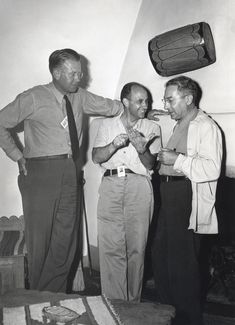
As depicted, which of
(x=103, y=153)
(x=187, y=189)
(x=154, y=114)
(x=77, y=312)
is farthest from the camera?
(x=154, y=114)

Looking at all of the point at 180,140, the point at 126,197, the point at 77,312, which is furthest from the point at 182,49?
the point at 77,312

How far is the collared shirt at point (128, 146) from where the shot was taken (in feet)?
9.80

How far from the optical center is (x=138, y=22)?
366cm

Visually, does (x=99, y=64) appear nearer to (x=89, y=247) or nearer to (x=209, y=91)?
(x=209, y=91)

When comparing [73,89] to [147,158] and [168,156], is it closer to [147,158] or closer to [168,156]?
[147,158]

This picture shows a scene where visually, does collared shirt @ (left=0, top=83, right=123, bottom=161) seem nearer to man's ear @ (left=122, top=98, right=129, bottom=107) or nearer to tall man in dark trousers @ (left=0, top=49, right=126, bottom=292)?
tall man in dark trousers @ (left=0, top=49, right=126, bottom=292)

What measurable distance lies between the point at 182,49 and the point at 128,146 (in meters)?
0.87

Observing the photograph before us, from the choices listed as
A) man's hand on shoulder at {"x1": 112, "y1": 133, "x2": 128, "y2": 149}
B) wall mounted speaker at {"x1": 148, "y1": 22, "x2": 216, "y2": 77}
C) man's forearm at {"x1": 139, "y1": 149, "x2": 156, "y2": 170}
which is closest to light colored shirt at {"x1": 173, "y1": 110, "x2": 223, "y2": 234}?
man's forearm at {"x1": 139, "y1": 149, "x2": 156, "y2": 170}

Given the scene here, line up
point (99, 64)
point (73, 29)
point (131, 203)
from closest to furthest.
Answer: point (131, 203) < point (73, 29) < point (99, 64)

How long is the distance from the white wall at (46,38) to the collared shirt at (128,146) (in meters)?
0.94

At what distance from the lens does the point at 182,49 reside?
3000mm

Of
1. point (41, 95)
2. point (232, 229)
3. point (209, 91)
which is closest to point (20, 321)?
point (41, 95)

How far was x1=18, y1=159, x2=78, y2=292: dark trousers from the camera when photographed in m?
2.98

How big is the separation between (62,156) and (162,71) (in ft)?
3.70
